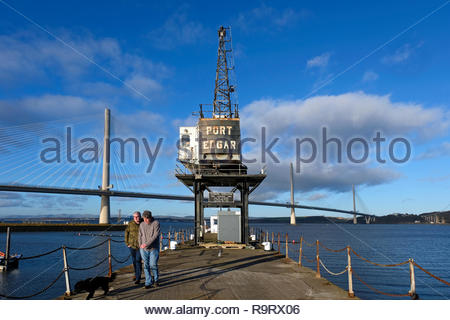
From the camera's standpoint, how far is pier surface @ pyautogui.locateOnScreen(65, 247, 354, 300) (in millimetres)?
9758

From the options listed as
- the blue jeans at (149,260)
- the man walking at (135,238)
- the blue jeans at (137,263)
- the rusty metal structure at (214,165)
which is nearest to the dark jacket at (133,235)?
the man walking at (135,238)

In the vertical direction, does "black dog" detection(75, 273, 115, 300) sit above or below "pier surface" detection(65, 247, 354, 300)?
above

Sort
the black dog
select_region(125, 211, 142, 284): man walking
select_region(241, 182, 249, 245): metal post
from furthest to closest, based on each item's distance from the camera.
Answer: select_region(241, 182, 249, 245): metal post, select_region(125, 211, 142, 284): man walking, the black dog

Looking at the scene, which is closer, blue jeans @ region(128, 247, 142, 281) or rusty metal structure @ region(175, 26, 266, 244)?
blue jeans @ region(128, 247, 142, 281)

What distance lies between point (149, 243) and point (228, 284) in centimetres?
302

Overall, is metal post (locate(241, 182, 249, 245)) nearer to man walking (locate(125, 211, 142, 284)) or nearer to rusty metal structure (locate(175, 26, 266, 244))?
rusty metal structure (locate(175, 26, 266, 244))

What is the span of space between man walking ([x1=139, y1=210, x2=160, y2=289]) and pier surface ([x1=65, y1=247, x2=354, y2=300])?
0.56m

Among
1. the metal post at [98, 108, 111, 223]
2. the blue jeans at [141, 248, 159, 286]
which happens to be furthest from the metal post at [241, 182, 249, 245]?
the metal post at [98, 108, 111, 223]

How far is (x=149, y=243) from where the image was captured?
10.6 meters

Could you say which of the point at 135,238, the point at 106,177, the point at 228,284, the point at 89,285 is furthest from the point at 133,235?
the point at 106,177

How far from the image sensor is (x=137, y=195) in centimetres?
12025

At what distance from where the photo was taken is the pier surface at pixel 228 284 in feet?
32.0

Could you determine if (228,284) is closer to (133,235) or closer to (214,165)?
(133,235)
